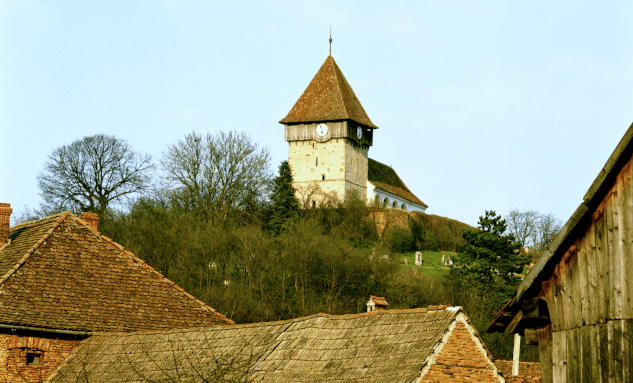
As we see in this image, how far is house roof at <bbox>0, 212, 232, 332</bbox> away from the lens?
57.0 ft

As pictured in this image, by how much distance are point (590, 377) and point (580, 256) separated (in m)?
1.20

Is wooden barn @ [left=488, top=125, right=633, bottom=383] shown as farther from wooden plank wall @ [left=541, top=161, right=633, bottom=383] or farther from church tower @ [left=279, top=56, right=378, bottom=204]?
church tower @ [left=279, top=56, right=378, bottom=204]

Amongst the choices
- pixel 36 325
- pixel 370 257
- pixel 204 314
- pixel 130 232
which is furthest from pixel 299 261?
pixel 36 325

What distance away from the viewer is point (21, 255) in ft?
61.0

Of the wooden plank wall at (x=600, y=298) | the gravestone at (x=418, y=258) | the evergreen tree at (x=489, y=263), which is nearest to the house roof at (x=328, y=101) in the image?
the gravestone at (x=418, y=258)

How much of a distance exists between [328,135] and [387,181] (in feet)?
47.2

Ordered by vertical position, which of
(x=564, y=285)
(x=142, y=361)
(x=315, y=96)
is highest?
(x=315, y=96)

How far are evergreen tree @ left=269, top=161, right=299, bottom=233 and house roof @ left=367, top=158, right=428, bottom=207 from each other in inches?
506

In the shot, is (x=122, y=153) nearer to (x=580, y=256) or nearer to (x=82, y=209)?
(x=82, y=209)

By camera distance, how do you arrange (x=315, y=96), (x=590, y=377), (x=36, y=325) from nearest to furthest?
1. (x=590, y=377)
2. (x=36, y=325)
3. (x=315, y=96)

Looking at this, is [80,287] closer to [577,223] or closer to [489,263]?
[577,223]

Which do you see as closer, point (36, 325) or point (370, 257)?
point (36, 325)

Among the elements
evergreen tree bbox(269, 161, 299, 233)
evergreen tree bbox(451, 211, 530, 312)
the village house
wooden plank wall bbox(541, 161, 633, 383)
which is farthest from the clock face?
wooden plank wall bbox(541, 161, 633, 383)

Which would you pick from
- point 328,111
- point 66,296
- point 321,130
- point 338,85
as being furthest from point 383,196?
point 66,296
